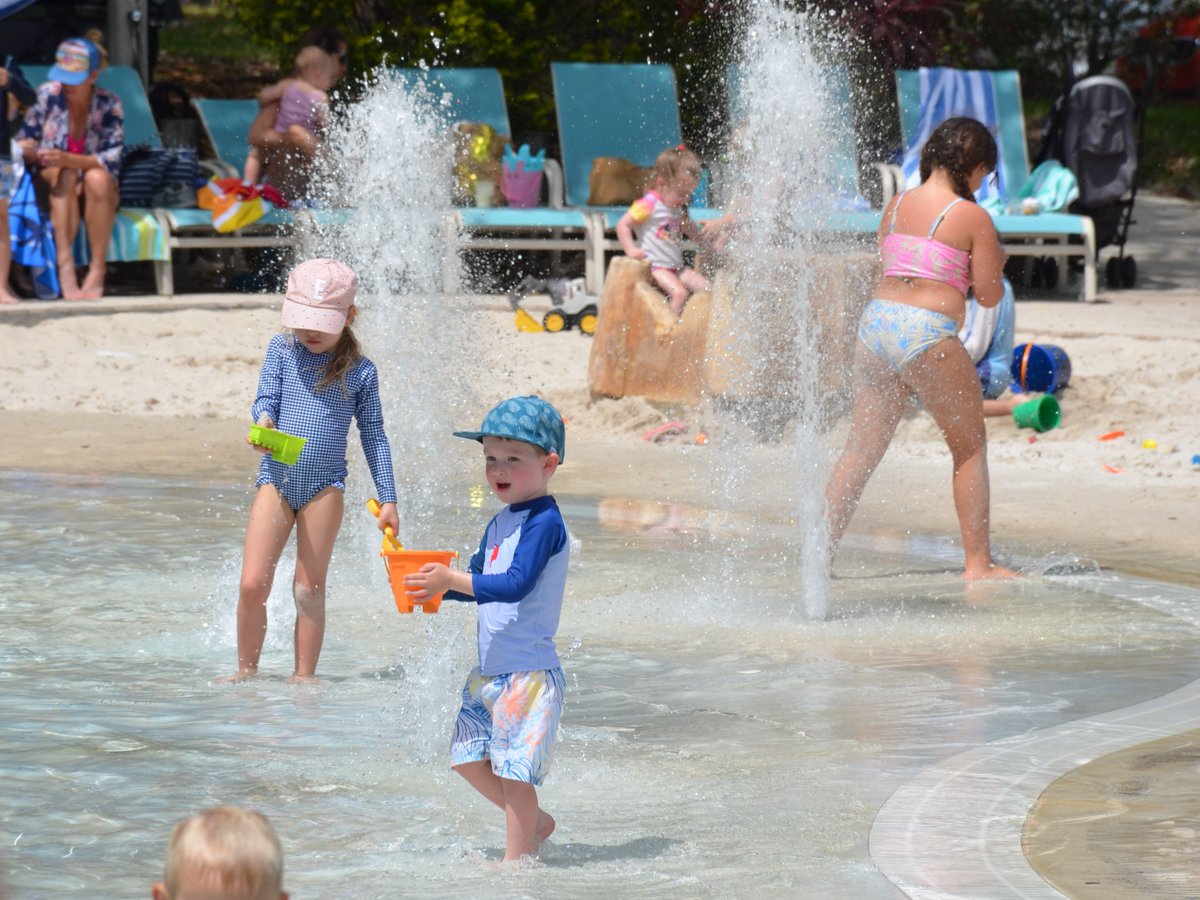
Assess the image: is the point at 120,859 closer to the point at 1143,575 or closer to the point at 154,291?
the point at 1143,575

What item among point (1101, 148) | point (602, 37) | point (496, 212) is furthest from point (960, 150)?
point (602, 37)

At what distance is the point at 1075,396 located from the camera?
32.8 ft

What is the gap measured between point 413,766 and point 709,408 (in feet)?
18.6

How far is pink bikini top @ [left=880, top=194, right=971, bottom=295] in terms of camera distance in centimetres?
616

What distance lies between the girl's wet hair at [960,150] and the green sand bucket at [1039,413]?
3.29 metres

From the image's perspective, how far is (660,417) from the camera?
982cm

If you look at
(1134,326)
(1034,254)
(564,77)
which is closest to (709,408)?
(1134,326)

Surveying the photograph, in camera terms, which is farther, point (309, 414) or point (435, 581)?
point (309, 414)

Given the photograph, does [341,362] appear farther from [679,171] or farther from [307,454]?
[679,171]

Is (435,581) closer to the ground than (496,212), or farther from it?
closer to the ground

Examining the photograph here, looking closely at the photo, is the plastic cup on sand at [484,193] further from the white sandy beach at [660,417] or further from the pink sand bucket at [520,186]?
the white sandy beach at [660,417]

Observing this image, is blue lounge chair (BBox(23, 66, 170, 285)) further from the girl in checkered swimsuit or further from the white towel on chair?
the girl in checkered swimsuit

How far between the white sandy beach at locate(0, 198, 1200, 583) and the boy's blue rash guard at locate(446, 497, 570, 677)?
11.6 feet

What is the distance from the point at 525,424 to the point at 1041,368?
6821 mm
